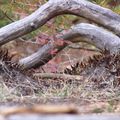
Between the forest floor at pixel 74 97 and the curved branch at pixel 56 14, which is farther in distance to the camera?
the curved branch at pixel 56 14

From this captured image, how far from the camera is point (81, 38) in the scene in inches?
210

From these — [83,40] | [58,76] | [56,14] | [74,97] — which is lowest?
[74,97]

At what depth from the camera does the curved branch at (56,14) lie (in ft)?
16.0

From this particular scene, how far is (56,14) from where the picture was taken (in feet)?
16.3

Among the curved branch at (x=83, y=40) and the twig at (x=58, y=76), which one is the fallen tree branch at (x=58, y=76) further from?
the curved branch at (x=83, y=40)

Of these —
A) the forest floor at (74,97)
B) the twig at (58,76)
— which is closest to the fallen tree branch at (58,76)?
the twig at (58,76)

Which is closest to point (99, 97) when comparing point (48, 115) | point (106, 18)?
point (106, 18)

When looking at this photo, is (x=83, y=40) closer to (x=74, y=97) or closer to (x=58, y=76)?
(x=58, y=76)

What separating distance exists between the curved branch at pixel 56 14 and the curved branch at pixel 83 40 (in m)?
0.14

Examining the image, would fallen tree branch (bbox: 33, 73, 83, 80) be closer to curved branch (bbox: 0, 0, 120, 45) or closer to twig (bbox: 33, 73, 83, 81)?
twig (bbox: 33, 73, 83, 81)

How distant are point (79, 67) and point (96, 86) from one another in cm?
55

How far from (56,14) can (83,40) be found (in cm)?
56

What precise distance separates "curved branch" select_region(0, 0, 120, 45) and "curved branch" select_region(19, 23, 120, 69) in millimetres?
136

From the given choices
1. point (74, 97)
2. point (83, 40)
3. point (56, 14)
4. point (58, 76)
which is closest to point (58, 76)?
point (58, 76)
